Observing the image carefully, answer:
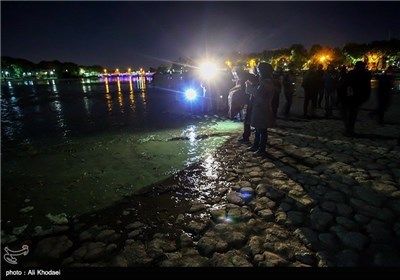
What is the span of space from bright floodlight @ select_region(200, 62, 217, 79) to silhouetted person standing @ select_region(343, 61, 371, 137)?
6.02 metres

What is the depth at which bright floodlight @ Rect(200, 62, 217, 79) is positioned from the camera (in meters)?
12.1

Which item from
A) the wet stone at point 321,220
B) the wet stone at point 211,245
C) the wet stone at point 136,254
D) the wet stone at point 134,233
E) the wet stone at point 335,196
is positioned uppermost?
the wet stone at point 335,196

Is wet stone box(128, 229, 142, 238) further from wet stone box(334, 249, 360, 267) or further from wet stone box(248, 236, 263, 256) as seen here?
wet stone box(334, 249, 360, 267)

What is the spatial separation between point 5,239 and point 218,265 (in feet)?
9.86

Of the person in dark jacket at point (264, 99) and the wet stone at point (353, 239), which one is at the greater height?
the person in dark jacket at point (264, 99)

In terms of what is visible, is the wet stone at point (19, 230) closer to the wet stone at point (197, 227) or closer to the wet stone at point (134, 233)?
the wet stone at point (134, 233)

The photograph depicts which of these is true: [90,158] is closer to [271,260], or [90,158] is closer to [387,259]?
[271,260]

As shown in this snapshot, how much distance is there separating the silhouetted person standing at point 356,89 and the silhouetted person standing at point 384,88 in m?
1.56

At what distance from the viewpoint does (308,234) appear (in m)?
3.30

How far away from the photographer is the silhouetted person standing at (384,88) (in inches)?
339

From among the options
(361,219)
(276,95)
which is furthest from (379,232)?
Result: (276,95)

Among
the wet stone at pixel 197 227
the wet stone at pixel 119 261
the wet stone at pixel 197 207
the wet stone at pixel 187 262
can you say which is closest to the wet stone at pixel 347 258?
the wet stone at pixel 187 262

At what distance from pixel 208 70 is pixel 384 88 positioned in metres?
7.35

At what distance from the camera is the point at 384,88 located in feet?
28.8
